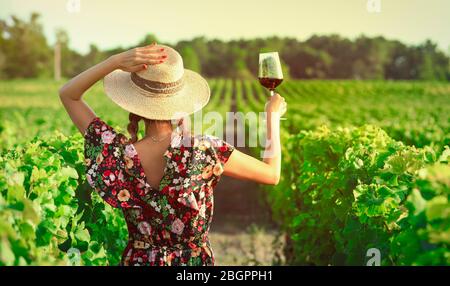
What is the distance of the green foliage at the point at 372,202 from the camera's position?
264cm

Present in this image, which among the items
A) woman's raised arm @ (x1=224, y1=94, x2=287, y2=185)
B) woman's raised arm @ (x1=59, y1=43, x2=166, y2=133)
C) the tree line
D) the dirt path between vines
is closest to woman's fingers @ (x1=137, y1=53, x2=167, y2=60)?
woman's raised arm @ (x1=59, y1=43, x2=166, y2=133)

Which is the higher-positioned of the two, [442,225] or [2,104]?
[442,225]

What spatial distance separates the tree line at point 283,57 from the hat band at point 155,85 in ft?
343

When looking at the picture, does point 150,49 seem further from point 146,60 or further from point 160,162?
point 160,162

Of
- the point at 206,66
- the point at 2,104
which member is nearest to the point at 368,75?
the point at 206,66

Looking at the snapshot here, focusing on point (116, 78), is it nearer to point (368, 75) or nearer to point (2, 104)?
point (2, 104)

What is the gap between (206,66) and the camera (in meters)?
133

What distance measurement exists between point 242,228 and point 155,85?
760 cm

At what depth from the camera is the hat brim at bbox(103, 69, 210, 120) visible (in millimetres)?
3271

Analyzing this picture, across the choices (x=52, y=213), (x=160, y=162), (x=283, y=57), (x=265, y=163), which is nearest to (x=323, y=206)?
(x=265, y=163)

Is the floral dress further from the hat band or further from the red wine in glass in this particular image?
the red wine in glass

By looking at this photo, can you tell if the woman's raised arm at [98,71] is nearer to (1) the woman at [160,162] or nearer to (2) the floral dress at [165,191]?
(1) the woman at [160,162]

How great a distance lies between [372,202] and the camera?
3.73 m
